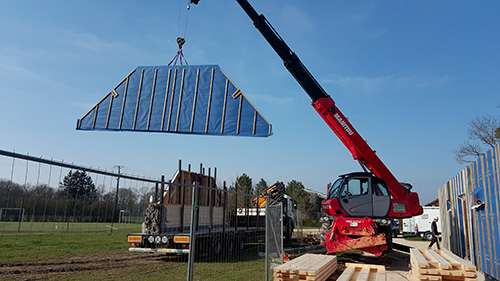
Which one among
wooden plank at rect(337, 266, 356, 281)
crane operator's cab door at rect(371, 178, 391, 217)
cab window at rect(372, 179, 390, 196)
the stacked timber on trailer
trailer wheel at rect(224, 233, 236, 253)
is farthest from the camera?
trailer wheel at rect(224, 233, 236, 253)

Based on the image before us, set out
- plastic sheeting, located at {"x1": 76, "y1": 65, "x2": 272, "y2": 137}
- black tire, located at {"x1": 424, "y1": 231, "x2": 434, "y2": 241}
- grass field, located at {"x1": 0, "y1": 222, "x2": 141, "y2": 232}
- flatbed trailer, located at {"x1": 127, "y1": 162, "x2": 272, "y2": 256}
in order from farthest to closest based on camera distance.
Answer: black tire, located at {"x1": 424, "y1": 231, "x2": 434, "y2": 241}, flatbed trailer, located at {"x1": 127, "y1": 162, "x2": 272, "y2": 256}, plastic sheeting, located at {"x1": 76, "y1": 65, "x2": 272, "y2": 137}, grass field, located at {"x1": 0, "y1": 222, "x2": 141, "y2": 232}

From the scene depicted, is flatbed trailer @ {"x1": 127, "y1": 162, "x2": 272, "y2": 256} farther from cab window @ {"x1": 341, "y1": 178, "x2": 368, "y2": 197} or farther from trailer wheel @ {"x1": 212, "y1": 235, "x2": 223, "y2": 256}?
cab window @ {"x1": 341, "y1": 178, "x2": 368, "y2": 197}

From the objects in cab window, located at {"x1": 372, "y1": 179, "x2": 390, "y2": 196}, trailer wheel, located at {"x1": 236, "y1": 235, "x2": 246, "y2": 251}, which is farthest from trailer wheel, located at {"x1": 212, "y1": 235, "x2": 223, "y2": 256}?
cab window, located at {"x1": 372, "y1": 179, "x2": 390, "y2": 196}

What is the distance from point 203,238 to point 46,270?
4091 mm

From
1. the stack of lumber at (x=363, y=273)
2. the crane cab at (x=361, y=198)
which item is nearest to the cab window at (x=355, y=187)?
the crane cab at (x=361, y=198)

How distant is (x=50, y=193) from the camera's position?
145 inches

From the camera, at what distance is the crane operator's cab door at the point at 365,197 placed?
10742mm

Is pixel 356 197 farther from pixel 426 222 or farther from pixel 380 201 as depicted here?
pixel 426 222

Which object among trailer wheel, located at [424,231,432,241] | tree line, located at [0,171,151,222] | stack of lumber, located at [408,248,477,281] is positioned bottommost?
trailer wheel, located at [424,231,432,241]

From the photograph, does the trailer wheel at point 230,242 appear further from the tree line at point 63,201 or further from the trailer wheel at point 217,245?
the tree line at point 63,201

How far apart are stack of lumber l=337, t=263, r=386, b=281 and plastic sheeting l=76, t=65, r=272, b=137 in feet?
11.4

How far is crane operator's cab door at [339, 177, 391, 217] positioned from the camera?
10742 millimetres

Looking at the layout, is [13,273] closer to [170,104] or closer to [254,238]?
[170,104]

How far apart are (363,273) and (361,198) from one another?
3.63 m
